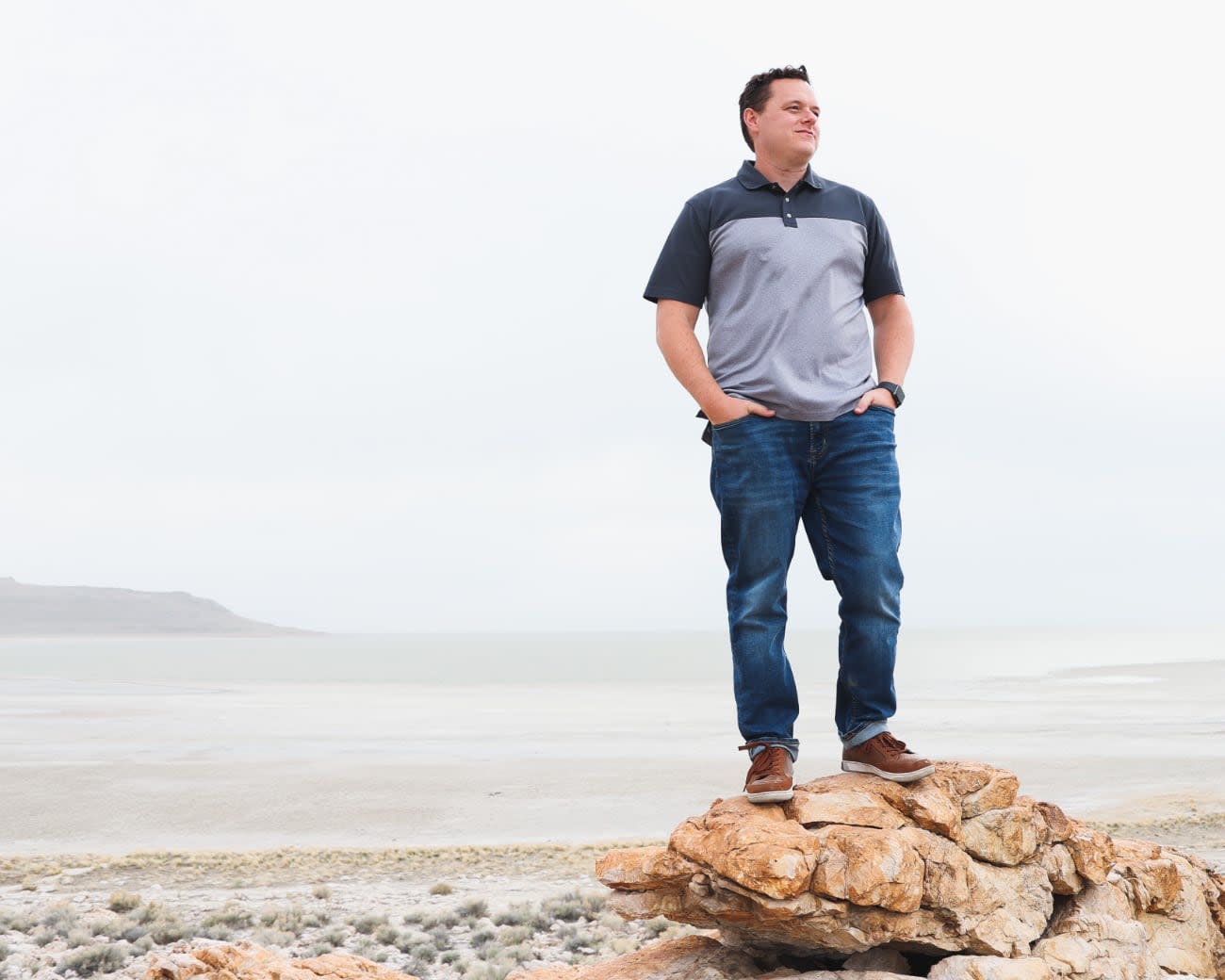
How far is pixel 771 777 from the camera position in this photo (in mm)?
4055

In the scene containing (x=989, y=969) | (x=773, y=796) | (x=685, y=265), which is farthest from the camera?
(x=685, y=265)

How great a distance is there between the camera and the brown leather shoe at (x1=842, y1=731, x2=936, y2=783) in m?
4.24

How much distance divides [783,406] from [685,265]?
0.66 metres

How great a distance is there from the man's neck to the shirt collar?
16mm

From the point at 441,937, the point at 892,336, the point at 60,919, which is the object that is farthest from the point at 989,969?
the point at 60,919

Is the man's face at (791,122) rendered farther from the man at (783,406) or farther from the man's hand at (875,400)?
the man's hand at (875,400)

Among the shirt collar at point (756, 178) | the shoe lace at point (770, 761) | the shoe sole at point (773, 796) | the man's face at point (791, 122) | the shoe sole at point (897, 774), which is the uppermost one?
the man's face at point (791, 122)

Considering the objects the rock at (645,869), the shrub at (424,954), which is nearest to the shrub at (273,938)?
the shrub at (424,954)

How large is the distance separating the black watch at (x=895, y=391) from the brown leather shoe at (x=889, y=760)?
129 centimetres

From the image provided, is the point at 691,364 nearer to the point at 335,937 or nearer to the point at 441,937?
the point at 441,937

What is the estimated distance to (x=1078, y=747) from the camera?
36.0 meters

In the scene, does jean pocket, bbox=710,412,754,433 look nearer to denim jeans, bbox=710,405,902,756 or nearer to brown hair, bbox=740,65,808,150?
denim jeans, bbox=710,405,902,756

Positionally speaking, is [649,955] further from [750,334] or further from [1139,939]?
[750,334]

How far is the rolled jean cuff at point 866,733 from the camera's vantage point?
14.0ft
